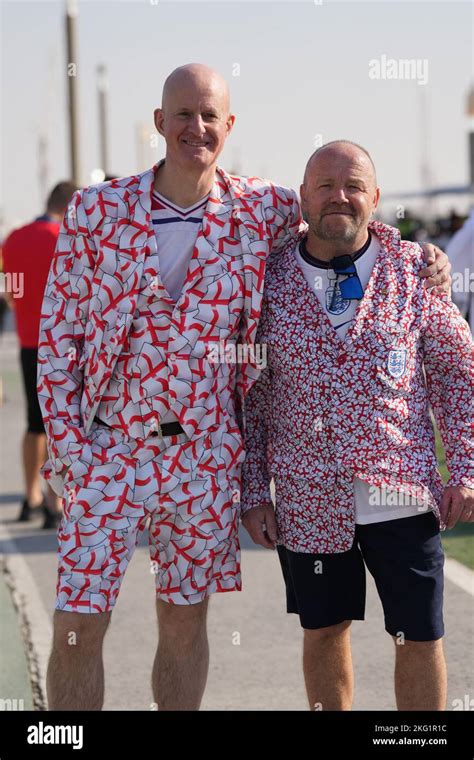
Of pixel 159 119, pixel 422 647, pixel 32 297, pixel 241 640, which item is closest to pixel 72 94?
pixel 32 297

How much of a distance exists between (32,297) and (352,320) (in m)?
4.46

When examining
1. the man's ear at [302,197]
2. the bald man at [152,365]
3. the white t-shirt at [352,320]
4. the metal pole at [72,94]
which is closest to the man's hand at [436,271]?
the bald man at [152,365]

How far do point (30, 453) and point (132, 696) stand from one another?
11.4ft

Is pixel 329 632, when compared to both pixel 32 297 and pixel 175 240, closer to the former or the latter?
pixel 175 240

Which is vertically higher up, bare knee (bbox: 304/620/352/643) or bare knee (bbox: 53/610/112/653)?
bare knee (bbox: 53/610/112/653)

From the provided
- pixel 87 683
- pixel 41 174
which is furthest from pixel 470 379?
pixel 41 174

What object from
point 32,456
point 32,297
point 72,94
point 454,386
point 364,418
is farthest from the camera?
point 72,94

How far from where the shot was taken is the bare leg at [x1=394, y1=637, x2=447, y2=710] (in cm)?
375

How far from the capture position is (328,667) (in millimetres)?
3971

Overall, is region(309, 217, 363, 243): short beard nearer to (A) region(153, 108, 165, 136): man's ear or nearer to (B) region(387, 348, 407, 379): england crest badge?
(B) region(387, 348, 407, 379): england crest badge

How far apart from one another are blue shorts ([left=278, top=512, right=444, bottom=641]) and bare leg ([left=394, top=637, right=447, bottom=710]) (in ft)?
0.13

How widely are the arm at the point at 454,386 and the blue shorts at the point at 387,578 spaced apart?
0.11 m

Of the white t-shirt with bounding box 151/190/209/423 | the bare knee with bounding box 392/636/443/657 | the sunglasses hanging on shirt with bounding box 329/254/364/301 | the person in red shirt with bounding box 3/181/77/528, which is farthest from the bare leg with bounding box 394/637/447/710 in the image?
the person in red shirt with bounding box 3/181/77/528
